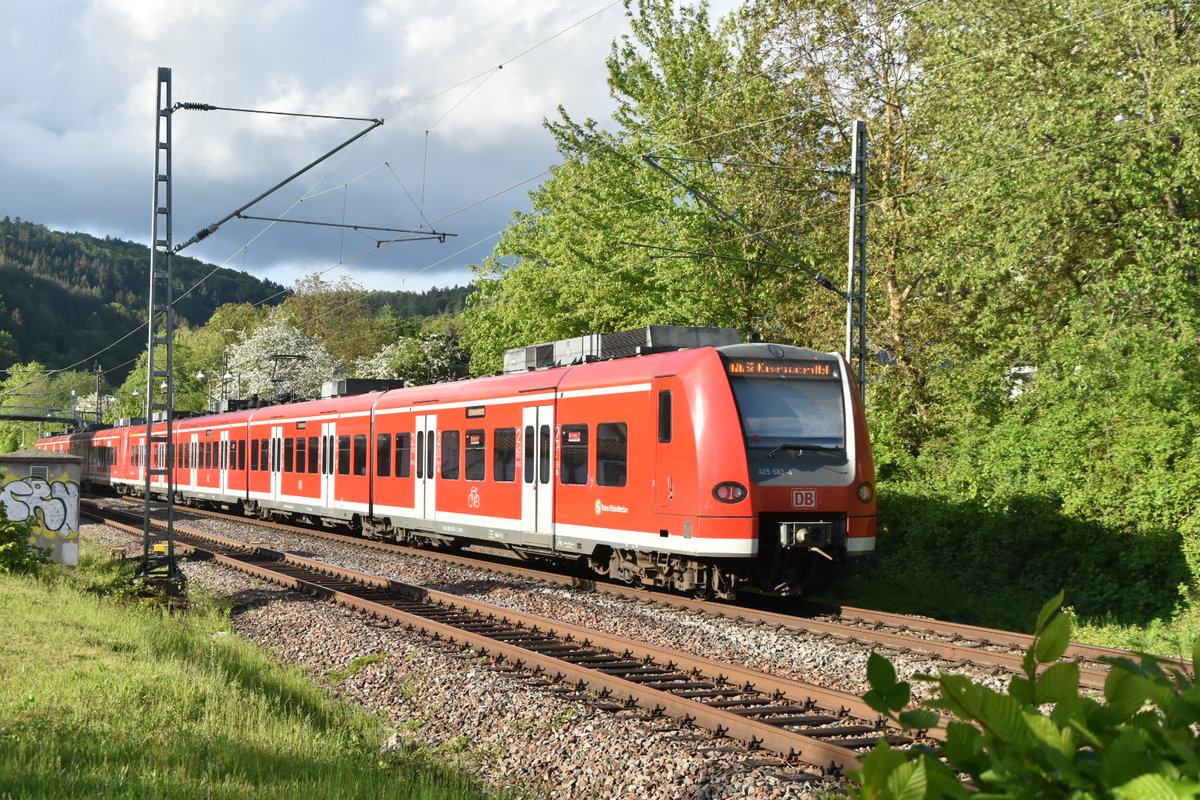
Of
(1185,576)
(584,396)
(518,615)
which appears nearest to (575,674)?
(518,615)

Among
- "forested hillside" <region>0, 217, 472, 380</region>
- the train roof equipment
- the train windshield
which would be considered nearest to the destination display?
the train windshield

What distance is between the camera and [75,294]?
168375 mm

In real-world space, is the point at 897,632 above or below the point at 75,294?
below

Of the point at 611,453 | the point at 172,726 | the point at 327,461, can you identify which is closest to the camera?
the point at 172,726

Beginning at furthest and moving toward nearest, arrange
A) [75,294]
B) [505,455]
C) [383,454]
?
1. [75,294]
2. [383,454]
3. [505,455]

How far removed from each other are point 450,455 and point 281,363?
5569cm

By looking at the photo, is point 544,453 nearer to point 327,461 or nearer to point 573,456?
point 573,456

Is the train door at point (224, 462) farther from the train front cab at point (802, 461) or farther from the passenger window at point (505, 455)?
the train front cab at point (802, 461)

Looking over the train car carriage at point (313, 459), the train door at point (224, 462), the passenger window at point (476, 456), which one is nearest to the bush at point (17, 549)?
the passenger window at point (476, 456)

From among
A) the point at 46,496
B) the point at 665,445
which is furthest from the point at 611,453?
the point at 46,496

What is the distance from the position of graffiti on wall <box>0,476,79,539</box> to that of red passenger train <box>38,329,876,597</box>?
3.21 meters

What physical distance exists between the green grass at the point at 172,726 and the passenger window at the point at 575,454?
5.11 metres

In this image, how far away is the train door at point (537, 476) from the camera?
51.9ft

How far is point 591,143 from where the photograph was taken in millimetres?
33000
